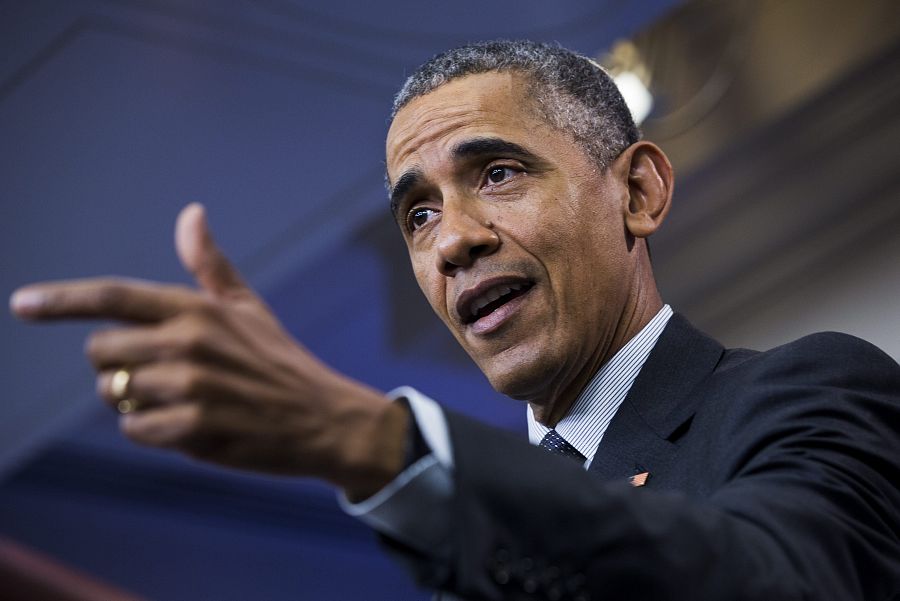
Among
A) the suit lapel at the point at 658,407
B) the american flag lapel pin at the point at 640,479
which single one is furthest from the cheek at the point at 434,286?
the american flag lapel pin at the point at 640,479

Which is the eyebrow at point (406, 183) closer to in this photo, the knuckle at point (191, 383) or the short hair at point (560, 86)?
the short hair at point (560, 86)

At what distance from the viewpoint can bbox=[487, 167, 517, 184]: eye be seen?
1.78m

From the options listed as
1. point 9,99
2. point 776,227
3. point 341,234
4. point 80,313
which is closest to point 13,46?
point 9,99

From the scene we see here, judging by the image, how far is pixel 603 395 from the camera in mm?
1707

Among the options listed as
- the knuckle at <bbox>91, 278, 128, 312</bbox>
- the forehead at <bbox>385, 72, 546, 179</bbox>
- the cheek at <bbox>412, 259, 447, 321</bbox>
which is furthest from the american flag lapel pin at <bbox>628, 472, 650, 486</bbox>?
the knuckle at <bbox>91, 278, 128, 312</bbox>

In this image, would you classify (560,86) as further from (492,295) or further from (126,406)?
(126,406)

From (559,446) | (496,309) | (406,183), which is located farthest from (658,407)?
(406,183)

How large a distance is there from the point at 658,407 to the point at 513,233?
383 mm

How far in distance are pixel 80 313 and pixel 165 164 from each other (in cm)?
392

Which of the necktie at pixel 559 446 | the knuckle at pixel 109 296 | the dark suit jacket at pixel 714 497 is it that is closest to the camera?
the knuckle at pixel 109 296

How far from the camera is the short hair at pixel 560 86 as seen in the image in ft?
6.14

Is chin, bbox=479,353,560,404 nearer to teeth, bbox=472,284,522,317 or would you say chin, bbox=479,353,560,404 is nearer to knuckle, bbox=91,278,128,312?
teeth, bbox=472,284,522,317

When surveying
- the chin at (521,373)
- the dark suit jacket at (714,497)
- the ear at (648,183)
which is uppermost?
the ear at (648,183)

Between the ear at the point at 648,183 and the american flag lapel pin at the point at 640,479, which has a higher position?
the ear at the point at 648,183
